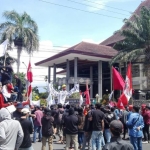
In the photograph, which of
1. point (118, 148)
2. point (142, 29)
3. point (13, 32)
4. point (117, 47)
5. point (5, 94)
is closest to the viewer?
point (118, 148)

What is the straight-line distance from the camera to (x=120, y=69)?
32.8 meters

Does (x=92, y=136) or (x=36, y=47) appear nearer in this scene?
(x=92, y=136)

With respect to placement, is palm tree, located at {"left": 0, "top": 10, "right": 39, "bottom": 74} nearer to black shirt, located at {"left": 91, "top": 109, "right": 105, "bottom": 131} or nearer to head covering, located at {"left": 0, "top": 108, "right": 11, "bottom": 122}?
black shirt, located at {"left": 91, "top": 109, "right": 105, "bottom": 131}

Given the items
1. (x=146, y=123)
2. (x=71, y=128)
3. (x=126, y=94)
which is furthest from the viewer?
(x=146, y=123)

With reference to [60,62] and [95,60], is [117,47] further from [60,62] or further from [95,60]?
[60,62]

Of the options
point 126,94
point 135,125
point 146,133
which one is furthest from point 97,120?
point 146,133

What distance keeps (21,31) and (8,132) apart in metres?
27.9

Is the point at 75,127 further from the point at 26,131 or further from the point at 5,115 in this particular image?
the point at 5,115

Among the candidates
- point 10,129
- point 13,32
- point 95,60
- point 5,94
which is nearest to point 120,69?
point 95,60

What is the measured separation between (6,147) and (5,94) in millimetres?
4854

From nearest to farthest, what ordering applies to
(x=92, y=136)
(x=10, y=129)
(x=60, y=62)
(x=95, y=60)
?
(x=10, y=129)
(x=92, y=136)
(x=95, y=60)
(x=60, y=62)

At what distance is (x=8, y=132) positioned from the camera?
495 cm

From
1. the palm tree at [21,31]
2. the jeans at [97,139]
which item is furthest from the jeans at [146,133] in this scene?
the palm tree at [21,31]

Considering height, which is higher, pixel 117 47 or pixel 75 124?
pixel 117 47
